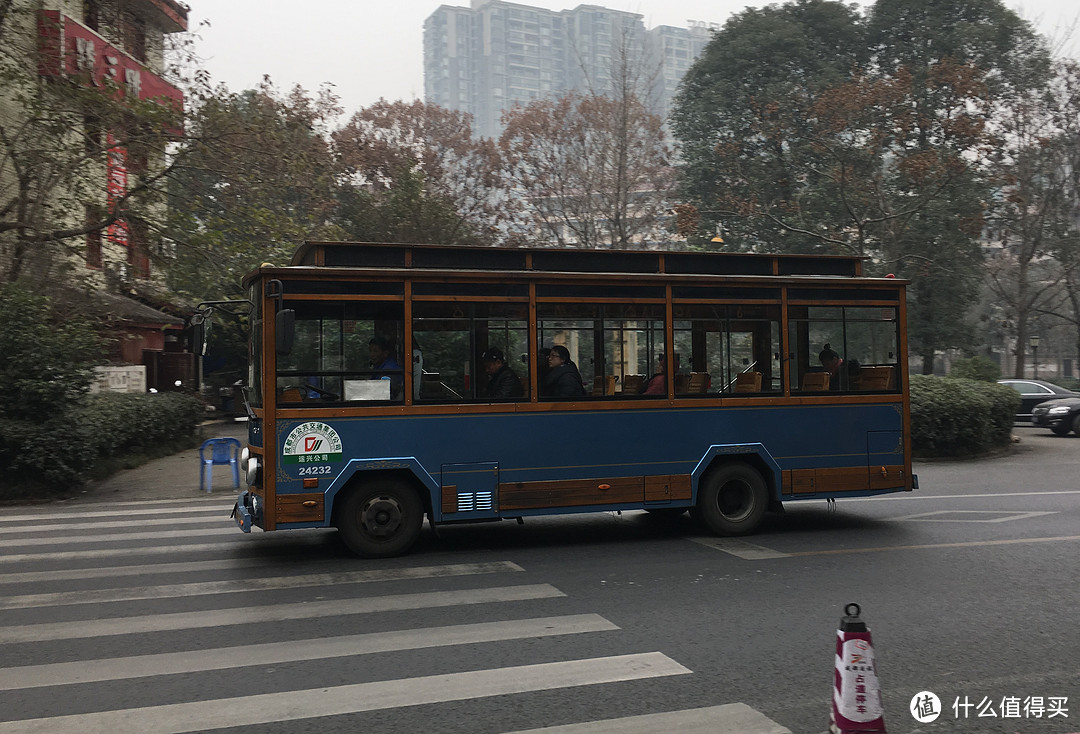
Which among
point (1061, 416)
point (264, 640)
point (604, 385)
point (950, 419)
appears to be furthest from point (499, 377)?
point (1061, 416)

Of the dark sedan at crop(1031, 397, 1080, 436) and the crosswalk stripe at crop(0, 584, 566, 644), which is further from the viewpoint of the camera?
the dark sedan at crop(1031, 397, 1080, 436)

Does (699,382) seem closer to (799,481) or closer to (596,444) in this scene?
(596,444)

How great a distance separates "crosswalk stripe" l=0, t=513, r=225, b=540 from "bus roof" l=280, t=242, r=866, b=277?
4.19m

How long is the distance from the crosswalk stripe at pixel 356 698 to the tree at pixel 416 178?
2570cm

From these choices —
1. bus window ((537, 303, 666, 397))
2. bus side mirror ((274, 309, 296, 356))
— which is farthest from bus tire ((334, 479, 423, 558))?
bus window ((537, 303, 666, 397))

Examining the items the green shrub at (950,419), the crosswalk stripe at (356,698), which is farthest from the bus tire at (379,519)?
the green shrub at (950,419)

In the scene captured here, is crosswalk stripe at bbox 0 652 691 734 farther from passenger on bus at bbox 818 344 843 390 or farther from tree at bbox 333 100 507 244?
tree at bbox 333 100 507 244

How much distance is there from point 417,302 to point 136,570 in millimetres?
3683

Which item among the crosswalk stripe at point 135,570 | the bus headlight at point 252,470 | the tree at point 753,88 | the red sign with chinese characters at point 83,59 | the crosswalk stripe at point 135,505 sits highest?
the tree at point 753,88

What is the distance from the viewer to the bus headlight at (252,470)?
870 cm

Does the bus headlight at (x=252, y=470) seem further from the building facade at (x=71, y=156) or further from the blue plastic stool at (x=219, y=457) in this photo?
the building facade at (x=71, y=156)

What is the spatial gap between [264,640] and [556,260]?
500 centimetres

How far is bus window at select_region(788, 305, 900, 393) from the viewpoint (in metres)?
10.4

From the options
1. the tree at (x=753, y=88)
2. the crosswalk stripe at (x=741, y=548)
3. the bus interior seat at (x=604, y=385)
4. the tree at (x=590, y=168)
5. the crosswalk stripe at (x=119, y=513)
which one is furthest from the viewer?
the tree at (x=753, y=88)
